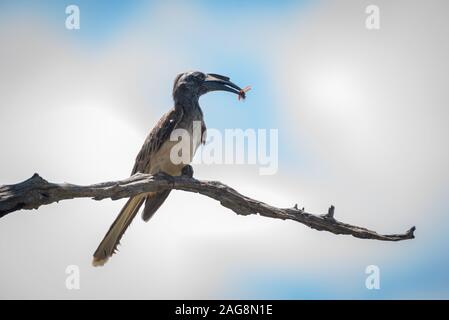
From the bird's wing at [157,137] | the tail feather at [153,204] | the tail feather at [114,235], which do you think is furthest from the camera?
the tail feather at [153,204]

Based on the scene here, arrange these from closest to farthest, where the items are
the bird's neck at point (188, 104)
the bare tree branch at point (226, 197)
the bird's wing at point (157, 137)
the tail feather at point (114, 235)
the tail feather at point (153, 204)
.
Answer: the bare tree branch at point (226, 197) → the tail feather at point (114, 235) → the bird's wing at point (157, 137) → the tail feather at point (153, 204) → the bird's neck at point (188, 104)

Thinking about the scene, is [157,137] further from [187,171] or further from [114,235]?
[114,235]

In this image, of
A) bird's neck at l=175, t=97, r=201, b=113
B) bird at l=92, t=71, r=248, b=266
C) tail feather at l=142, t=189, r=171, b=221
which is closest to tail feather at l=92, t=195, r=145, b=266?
bird at l=92, t=71, r=248, b=266

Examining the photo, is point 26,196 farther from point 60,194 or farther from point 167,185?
point 167,185

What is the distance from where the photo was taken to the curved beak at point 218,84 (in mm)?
9344

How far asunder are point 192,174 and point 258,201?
1.44 metres

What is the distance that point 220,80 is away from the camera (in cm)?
945

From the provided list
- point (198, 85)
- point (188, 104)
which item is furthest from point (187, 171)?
point (198, 85)

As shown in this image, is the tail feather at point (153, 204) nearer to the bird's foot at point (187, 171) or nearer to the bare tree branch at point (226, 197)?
the bird's foot at point (187, 171)

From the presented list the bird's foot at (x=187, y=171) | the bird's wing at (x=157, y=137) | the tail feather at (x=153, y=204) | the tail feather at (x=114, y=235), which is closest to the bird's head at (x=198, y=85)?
the bird's wing at (x=157, y=137)

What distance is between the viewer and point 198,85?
9.30 meters

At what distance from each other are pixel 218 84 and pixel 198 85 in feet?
1.07

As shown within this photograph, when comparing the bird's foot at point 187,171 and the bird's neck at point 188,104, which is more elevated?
the bird's neck at point 188,104

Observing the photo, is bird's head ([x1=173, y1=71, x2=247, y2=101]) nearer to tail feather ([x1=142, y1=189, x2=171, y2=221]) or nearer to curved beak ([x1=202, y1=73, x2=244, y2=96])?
curved beak ([x1=202, y1=73, x2=244, y2=96])
